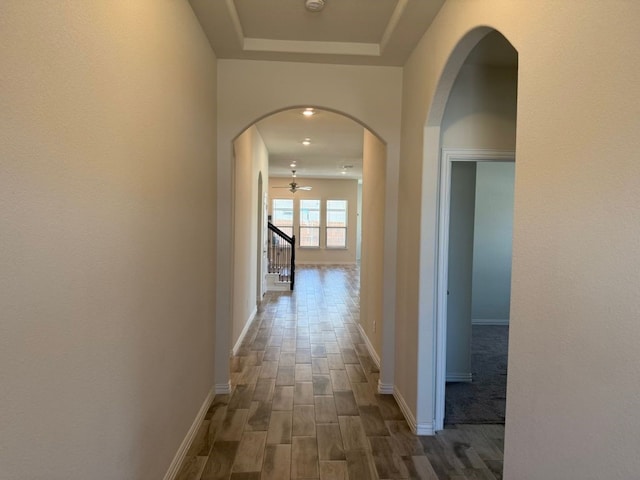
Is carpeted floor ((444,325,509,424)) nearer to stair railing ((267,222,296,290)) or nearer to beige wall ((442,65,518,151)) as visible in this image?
beige wall ((442,65,518,151))

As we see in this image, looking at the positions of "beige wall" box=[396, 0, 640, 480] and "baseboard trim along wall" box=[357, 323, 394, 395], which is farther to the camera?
"baseboard trim along wall" box=[357, 323, 394, 395]

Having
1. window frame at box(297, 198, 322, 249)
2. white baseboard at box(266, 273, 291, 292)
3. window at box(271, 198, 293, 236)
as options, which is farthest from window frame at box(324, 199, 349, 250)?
white baseboard at box(266, 273, 291, 292)

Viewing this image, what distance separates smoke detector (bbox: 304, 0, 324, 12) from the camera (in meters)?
2.53

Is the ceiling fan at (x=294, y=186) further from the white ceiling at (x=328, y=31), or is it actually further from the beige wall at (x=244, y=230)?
the white ceiling at (x=328, y=31)

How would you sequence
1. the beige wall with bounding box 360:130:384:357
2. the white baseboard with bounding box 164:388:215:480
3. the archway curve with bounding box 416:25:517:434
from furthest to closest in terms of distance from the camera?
the beige wall with bounding box 360:130:384:357, the archway curve with bounding box 416:25:517:434, the white baseboard with bounding box 164:388:215:480

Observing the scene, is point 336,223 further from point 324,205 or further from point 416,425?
point 416,425

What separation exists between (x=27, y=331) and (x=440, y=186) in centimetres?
245

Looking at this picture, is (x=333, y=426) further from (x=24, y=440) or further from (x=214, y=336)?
(x=24, y=440)

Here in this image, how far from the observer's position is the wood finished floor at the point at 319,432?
2.44 metres

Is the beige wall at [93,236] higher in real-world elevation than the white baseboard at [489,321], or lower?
higher

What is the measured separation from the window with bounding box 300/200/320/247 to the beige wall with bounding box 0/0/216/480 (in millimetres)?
10853

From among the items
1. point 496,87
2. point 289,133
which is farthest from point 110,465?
point 289,133

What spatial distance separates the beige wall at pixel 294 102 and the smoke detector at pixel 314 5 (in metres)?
0.75

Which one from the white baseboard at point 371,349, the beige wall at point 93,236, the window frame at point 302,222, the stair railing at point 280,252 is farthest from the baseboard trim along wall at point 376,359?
the window frame at point 302,222
